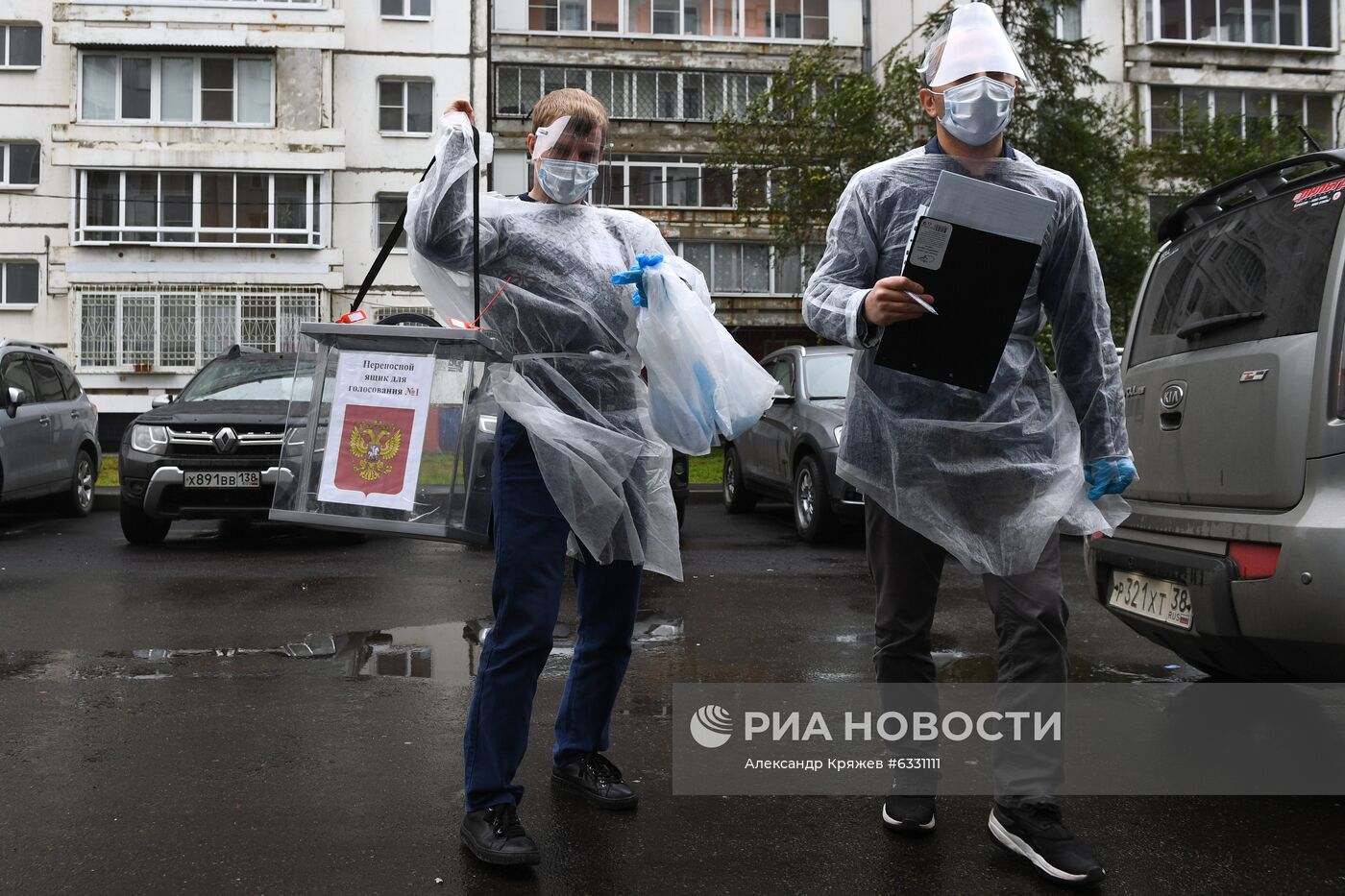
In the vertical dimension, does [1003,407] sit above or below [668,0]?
below

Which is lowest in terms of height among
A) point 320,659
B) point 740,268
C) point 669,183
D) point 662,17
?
point 320,659

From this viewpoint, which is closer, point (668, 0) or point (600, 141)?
point (600, 141)

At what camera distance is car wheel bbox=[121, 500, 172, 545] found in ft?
→ 33.0

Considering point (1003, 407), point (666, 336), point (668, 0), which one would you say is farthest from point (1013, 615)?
point (668, 0)

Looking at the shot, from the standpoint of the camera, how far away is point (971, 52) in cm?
322

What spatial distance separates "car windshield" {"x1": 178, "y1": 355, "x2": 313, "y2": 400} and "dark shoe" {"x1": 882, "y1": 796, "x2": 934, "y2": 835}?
7.90 metres

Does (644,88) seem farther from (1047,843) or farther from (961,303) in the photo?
(1047,843)

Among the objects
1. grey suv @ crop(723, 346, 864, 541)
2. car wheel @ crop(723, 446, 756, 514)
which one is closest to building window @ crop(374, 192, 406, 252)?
car wheel @ crop(723, 446, 756, 514)

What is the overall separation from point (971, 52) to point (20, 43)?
34.4 metres

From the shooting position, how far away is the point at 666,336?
3418mm

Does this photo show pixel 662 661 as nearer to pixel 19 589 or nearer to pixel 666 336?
pixel 666 336

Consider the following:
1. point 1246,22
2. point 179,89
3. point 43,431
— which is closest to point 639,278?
point 43,431

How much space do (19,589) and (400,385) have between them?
18.6 feet

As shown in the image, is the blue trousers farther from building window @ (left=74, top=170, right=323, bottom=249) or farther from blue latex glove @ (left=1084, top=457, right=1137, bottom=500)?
building window @ (left=74, top=170, right=323, bottom=249)
